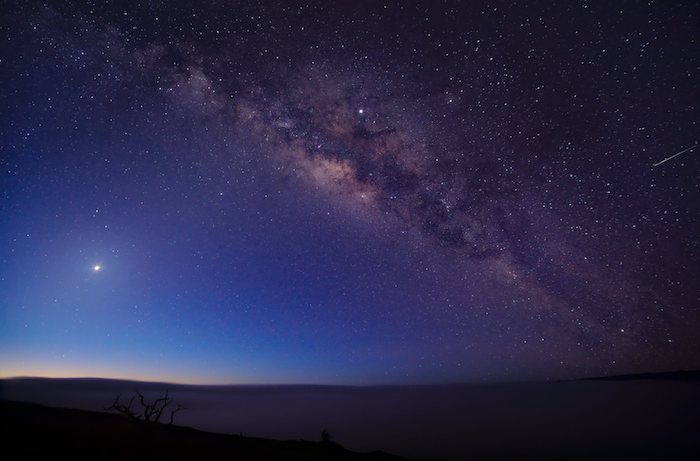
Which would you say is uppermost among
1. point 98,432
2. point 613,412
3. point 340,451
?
point 98,432

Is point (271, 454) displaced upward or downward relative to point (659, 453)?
upward

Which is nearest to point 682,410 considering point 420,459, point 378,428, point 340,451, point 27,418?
point 378,428

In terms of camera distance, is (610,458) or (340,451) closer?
(340,451)

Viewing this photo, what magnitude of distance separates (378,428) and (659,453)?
39.9 meters

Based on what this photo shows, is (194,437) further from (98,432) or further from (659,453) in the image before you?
(659,453)

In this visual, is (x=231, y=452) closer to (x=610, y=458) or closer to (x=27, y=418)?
(x=27, y=418)

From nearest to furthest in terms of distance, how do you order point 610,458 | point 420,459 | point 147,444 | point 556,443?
point 147,444 → point 420,459 → point 610,458 → point 556,443

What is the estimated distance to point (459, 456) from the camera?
43.4m

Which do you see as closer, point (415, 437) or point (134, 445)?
point (134, 445)

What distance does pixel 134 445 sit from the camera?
79.5 ft

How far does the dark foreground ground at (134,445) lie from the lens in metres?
21.2

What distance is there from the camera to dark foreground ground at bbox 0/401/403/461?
21.2m

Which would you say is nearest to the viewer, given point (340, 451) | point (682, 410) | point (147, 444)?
point (147, 444)

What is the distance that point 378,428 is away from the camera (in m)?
67.4
